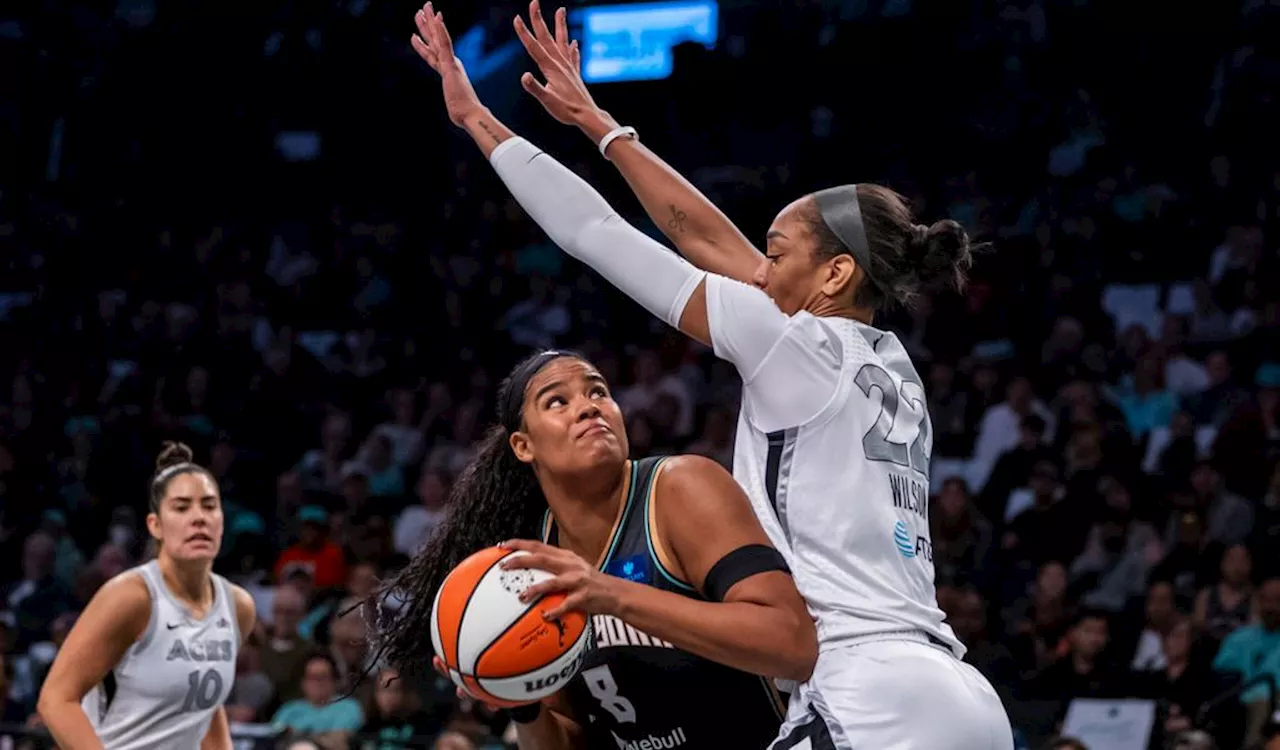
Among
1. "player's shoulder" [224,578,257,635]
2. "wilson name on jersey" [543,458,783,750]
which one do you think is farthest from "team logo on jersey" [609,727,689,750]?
"player's shoulder" [224,578,257,635]

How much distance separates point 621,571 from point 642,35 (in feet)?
34.8

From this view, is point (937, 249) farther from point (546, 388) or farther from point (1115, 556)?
point (1115, 556)

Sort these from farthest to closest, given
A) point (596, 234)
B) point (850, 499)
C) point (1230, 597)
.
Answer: point (1230, 597) → point (596, 234) → point (850, 499)

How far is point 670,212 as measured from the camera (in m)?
3.85

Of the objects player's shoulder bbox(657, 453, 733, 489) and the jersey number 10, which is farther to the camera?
the jersey number 10

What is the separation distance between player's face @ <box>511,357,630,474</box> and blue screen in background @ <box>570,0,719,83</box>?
10150 millimetres

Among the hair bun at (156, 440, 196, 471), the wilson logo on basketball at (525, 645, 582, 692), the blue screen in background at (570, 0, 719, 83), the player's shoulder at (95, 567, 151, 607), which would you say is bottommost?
the wilson logo on basketball at (525, 645, 582, 692)

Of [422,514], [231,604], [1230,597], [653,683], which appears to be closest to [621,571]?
[653,683]

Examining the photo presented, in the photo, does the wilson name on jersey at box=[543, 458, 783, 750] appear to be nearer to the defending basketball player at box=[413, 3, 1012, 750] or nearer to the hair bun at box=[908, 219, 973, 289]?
the defending basketball player at box=[413, 3, 1012, 750]

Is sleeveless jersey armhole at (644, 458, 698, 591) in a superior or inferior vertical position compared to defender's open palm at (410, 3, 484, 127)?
inferior

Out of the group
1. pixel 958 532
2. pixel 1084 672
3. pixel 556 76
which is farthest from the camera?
pixel 958 532

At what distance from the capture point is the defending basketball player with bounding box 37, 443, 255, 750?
5.18 meters

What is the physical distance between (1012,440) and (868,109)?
3.95 m

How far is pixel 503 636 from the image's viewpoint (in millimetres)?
3139
